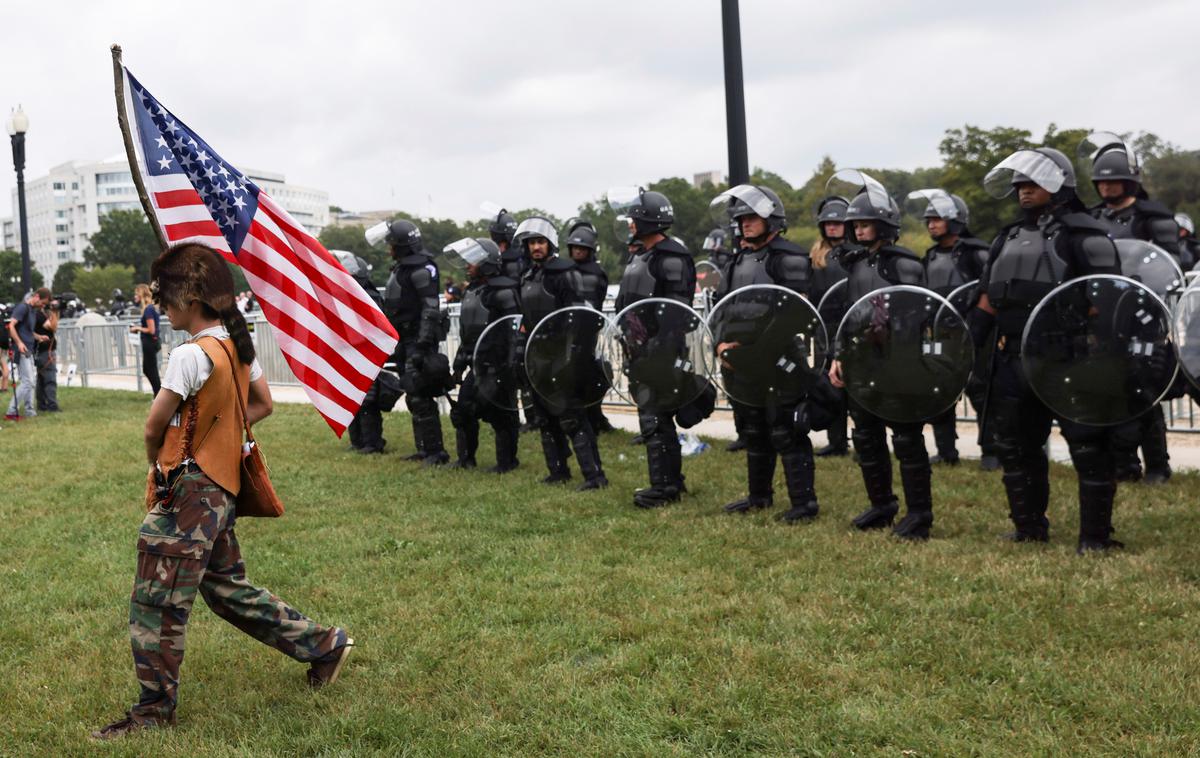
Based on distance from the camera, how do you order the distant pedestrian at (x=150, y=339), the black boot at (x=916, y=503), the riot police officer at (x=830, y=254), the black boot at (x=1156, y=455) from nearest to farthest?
the black boot at (x=916, y=503), the black boot at (x=1156, y=455), the riot police officer at (x=830, y=254), the distant pedestrian at (x=150, y=339)

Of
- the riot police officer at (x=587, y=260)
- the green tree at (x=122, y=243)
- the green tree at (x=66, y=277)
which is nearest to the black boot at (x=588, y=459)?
the riot police officer at (x=587, y=260)

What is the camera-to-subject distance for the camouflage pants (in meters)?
4.12

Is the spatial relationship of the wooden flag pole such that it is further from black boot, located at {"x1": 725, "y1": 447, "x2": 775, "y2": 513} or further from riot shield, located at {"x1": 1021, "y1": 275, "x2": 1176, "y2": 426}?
black boot, located at {"x1": 725, "y1": 447, "x2": 775, "y2": 513}

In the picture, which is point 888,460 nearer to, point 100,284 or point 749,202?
point 749,202

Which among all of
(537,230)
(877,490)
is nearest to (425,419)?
(537,230)

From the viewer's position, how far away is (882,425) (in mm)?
6953

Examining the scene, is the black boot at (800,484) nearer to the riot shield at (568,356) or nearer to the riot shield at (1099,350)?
the riot shield at (568,356)

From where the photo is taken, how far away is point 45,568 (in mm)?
7031

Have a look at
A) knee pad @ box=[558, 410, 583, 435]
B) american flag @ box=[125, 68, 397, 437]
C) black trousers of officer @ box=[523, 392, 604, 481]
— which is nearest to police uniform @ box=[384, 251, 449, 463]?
black trousers of officer @ box=[523, 392, 604, 481]

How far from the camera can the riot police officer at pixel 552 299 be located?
8.89m

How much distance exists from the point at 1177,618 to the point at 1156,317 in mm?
1547

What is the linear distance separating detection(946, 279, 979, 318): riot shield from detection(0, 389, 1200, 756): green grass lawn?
1.33 m

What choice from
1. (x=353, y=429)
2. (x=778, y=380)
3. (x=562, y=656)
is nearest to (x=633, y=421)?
(x=353, y=429)

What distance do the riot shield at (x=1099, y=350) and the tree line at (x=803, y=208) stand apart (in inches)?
88.0
